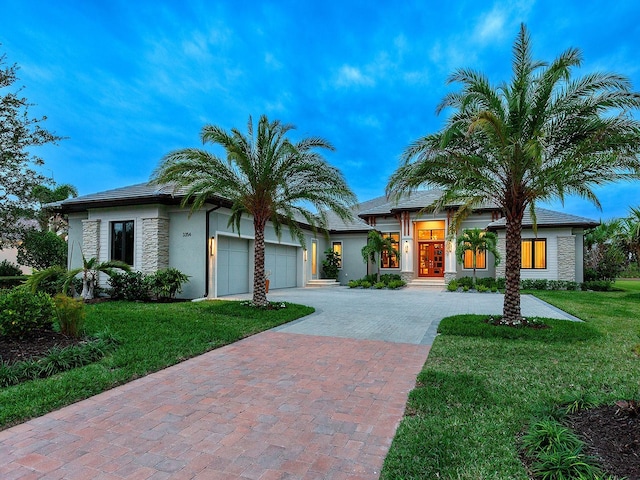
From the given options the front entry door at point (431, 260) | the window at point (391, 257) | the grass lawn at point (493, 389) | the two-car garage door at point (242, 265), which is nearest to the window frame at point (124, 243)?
the two-car garage door at point (242, 265)

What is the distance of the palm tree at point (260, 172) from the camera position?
431 inches

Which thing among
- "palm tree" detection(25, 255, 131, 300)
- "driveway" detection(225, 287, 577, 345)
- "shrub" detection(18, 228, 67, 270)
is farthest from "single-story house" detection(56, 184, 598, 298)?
"shrub" detection(18, 228, 67, 270)

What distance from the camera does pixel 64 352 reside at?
5715mm

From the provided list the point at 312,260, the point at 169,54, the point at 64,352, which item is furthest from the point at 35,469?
the point at 312,260

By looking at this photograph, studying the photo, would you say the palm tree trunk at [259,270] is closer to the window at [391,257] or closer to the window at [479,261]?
the window at [391,257]

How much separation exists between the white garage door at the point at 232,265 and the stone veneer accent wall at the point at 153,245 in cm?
219

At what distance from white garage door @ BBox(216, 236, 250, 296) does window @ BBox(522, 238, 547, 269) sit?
15353 millimetres

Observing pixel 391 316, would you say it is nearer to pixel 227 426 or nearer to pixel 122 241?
pixel 227 426

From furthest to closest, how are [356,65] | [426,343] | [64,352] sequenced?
1. [356,65]
2. [426,343]
3. [64,352]

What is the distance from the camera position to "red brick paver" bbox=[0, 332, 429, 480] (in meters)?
3.03

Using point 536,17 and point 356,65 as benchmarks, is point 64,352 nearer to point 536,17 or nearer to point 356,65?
point 536,17

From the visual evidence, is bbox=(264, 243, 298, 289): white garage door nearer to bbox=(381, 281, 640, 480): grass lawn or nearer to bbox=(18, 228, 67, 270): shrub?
bbox=(18, 228, 67, 270): shrub

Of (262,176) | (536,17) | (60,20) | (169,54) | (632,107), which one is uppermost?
(169,54)

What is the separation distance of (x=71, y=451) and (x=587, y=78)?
10968mm
